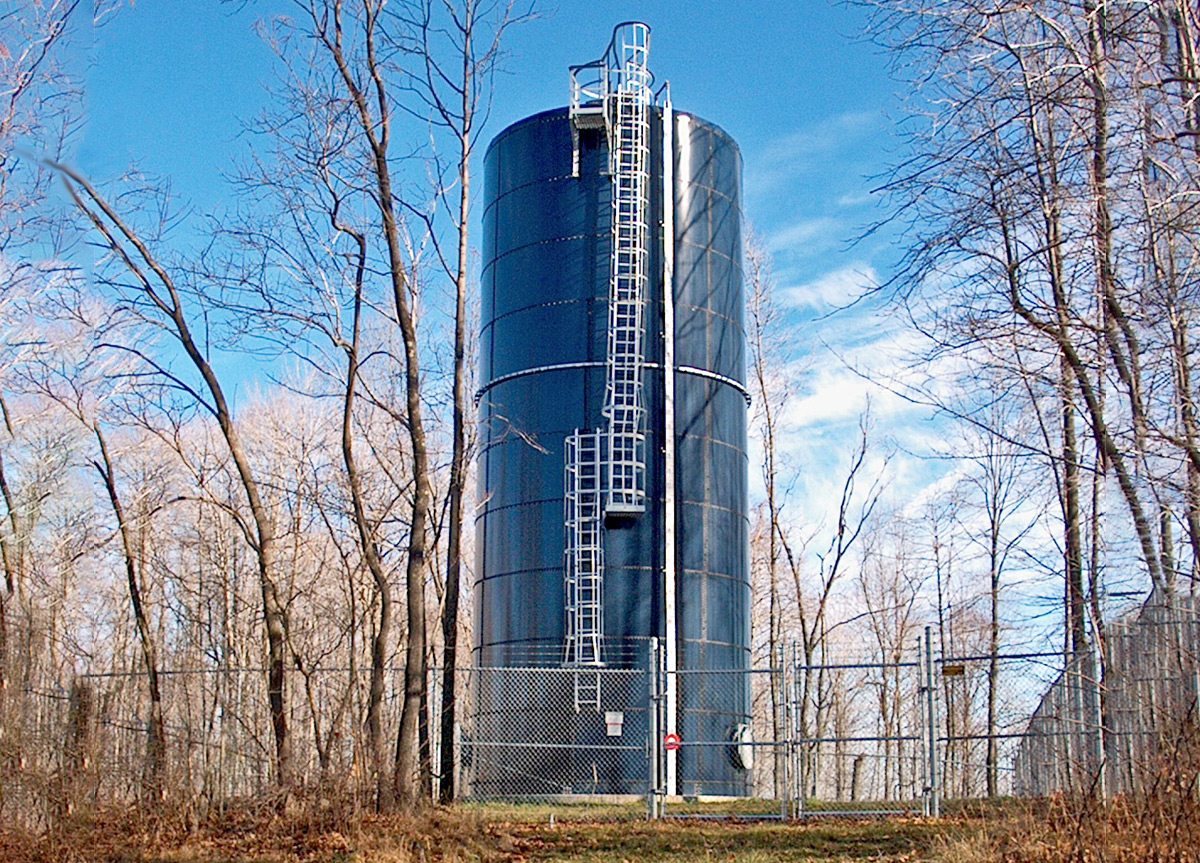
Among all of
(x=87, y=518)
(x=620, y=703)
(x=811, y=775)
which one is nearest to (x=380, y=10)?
(x=620, y=703)

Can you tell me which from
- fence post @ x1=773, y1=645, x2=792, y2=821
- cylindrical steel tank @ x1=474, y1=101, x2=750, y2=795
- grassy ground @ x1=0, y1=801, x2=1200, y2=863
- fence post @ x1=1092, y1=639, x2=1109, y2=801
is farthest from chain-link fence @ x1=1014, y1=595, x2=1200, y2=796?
cylindrical steel tank @ x1=474, y1=101, x2=750, y2=795

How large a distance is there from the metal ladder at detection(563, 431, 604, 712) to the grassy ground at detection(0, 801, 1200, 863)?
4066mm

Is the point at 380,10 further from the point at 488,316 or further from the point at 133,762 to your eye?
the point at 133,762

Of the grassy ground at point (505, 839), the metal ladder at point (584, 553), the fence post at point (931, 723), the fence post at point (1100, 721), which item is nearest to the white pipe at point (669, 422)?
the metal ladder at point (584, 553)

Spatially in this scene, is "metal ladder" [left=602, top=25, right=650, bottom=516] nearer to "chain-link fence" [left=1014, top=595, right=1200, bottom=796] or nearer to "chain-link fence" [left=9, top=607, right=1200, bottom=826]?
"chain-link fence" [left=9, top=607, right=1200, bottom=826]

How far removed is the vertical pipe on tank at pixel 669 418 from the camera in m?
18.0

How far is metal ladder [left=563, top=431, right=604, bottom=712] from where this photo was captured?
17828mm

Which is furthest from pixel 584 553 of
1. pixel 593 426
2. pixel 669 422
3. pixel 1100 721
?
pixel 1100 721

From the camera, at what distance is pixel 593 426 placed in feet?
60.4

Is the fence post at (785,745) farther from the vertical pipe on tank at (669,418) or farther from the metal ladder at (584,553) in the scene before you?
the metal ladder at (584,553)

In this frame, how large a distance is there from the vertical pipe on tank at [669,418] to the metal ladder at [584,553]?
1015mm

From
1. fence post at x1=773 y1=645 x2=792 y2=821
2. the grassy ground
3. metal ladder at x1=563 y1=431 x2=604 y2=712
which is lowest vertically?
the grassy ground

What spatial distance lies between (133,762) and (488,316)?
9249 mm

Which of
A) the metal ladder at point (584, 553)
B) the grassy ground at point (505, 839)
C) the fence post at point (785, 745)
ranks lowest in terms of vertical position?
the grassy ground at point (505, 839)
